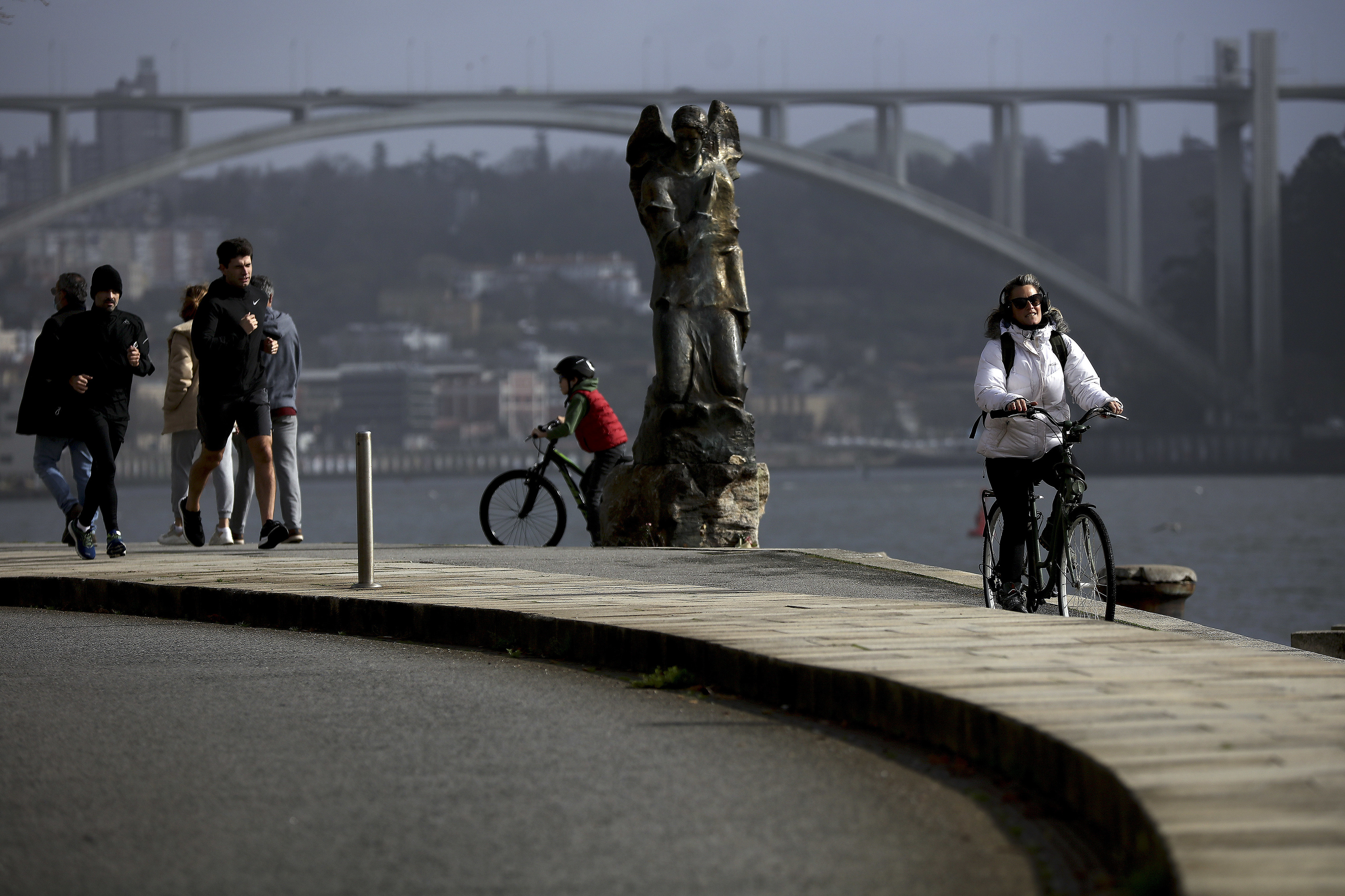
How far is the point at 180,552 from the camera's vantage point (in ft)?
29.1

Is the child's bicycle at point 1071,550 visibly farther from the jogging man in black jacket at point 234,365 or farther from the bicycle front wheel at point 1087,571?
the jogging man in black jacket at point 234,365

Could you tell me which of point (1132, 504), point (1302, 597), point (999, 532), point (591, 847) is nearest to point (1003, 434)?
point (999, 532)

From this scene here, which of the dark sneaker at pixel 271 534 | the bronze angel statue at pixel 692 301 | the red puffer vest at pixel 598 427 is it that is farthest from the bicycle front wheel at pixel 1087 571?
the red puffer vest at pixel 598 427

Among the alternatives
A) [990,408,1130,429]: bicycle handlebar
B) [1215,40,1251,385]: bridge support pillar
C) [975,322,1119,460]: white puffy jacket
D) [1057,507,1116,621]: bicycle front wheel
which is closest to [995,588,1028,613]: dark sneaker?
[1057,507,1116,621]: bicycle front wheel

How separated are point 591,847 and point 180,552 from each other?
6.28 meters

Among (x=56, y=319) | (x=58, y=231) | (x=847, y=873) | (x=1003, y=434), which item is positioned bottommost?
(x=847, y=873)

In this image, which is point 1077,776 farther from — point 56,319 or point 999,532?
point 56,319

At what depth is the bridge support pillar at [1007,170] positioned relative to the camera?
196 ft

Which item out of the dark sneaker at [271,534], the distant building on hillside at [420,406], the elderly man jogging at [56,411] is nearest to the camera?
the elderly man jogging at [56,411]

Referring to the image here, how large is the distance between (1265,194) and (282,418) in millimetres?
67572

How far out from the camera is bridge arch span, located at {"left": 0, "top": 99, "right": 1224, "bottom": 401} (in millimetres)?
56000

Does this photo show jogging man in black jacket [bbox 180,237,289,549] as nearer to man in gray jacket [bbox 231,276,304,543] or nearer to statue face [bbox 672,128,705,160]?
man in gray jacket [bbox 231,276,304,543]

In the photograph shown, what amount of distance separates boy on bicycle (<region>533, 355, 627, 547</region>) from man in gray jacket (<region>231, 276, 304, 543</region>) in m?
1.41

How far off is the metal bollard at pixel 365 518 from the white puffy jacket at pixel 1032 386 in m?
2.29
